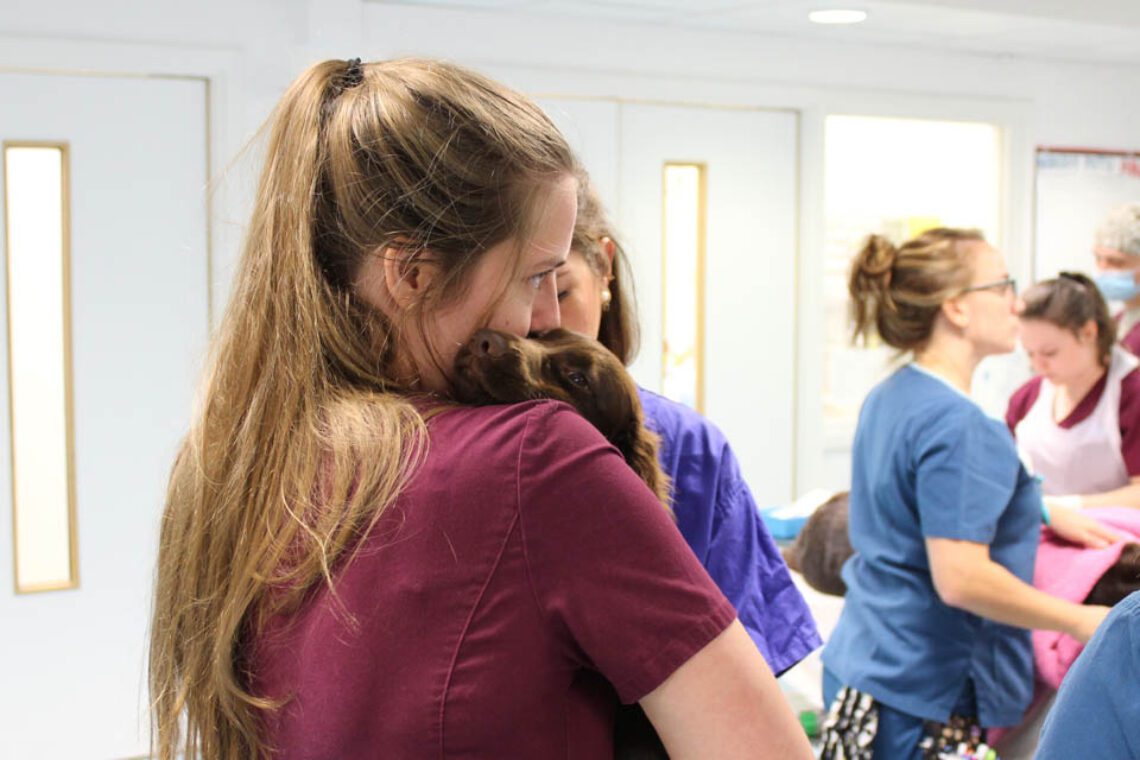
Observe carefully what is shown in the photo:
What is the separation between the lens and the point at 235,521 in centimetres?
90

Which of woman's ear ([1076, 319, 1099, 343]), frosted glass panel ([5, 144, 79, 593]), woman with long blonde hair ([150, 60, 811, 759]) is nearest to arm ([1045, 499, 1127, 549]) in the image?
woman's ear ([1076, 319, 1099, 343])

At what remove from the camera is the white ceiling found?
3666mm

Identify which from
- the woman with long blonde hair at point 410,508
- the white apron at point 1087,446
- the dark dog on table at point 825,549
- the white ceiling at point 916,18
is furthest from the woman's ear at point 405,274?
the white ceiling at point 916,18

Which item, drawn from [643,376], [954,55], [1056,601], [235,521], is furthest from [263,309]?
[954,55]

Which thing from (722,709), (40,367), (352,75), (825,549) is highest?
(352,75)

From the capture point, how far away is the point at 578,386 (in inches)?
37.0

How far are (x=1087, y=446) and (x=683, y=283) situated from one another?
163 centimetres

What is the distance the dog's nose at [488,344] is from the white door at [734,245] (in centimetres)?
321

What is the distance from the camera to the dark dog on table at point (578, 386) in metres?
0.87

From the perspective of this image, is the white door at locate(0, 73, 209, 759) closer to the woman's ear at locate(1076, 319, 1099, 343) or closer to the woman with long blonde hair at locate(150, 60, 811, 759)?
the woman's ear at locate(1076, 319, 1099, 343)

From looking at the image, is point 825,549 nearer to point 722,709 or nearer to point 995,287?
point 995,287

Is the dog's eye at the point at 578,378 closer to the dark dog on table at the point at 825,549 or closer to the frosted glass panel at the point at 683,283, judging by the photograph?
the dark dog on table at the point at 825,549

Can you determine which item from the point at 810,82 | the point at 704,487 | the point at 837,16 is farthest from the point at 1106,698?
the point at 810,82

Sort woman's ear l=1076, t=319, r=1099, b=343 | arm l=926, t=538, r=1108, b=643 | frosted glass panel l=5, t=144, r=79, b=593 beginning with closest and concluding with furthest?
arm l=926, t=538, r=1108, b=643
woman's ear l=1076, t=319, r=1099, b=343
frosted glass panel l=5, t=144, r=79, b=593
